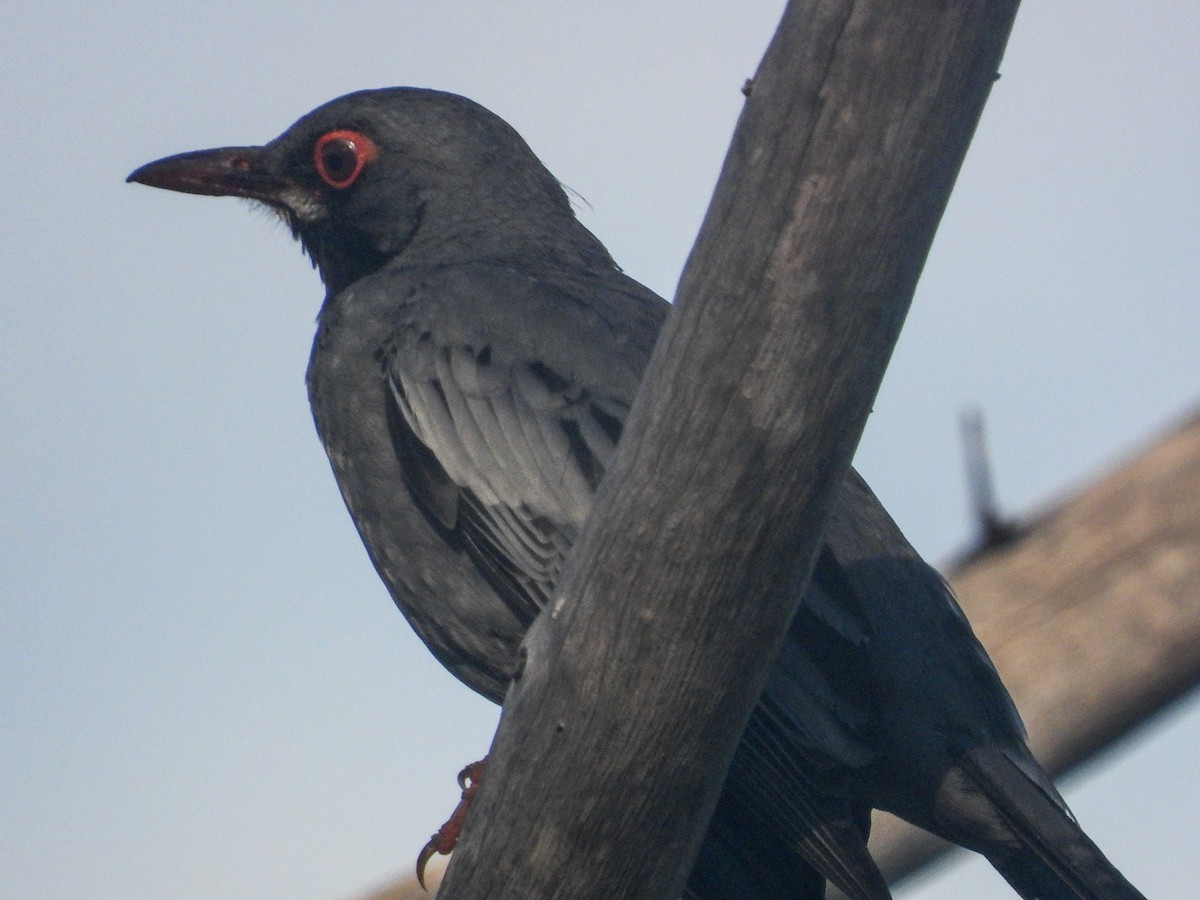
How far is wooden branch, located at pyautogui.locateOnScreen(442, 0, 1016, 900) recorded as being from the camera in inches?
112

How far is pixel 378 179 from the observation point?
20.3ft

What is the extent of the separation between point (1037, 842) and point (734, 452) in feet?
5.89

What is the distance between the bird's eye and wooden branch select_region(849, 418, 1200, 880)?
310 centimetres

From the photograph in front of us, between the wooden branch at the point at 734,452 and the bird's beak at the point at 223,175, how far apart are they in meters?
3.66

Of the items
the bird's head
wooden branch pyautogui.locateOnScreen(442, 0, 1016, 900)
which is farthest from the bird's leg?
the bird's head

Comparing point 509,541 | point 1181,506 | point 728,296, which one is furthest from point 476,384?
point 1181,506

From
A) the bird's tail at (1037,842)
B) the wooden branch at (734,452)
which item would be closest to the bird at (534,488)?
the bird's tail at (1037,842)

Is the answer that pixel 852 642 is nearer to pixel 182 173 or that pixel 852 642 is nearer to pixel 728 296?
pixel 728 296

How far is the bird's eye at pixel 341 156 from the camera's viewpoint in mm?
6199

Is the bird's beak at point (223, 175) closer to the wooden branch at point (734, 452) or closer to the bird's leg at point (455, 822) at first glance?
the bird's leg at point (455, 822)

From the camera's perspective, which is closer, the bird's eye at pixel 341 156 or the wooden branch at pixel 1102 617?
the wooden branch at pixel 1102 617

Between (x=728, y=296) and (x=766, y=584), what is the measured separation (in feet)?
1.90

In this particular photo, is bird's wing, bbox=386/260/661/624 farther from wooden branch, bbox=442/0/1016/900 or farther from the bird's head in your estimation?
wooden branch, bbox=442/0/1016/900

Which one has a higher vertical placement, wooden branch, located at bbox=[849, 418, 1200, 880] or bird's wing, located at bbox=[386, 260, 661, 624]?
bird's wing, located at bbox=[386, 260, 661, 624]
